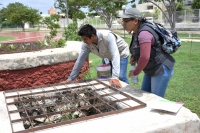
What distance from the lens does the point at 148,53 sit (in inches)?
91.8

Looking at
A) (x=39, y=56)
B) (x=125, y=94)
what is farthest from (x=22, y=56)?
(x=125, y=94)

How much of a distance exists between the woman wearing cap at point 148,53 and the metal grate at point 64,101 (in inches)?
14.7

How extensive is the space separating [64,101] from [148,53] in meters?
0.98

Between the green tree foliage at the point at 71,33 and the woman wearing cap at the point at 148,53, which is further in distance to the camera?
the green tree foliage at the point at 71,33

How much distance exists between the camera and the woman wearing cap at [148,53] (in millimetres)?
2350

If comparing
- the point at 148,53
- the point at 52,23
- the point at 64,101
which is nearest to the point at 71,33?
the point at 52,23

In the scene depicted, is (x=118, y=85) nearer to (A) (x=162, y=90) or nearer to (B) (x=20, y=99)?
(A) (x=162, y=90)

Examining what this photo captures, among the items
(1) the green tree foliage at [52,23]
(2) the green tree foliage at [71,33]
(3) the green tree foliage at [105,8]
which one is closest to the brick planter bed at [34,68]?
(1) the green tree foliage at [52,23]

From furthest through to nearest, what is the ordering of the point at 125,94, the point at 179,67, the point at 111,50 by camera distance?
the point at 179,67 < the point at 111,50 < the point at 125,94

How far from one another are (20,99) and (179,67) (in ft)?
16.5

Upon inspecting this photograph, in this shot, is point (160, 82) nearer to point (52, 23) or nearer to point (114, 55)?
point (114, 55)

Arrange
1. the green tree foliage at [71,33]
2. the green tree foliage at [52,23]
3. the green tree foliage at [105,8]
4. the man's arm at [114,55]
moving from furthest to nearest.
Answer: the green tree foliage at [105,8]
the green tree foliage at [71,33]
the green tree foliage at [52,23]
the man's arm at [114,55]

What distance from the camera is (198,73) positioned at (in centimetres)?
589

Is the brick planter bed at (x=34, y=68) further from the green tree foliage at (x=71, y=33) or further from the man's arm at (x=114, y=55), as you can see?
the green tree foliage at (x=71, y=33)
